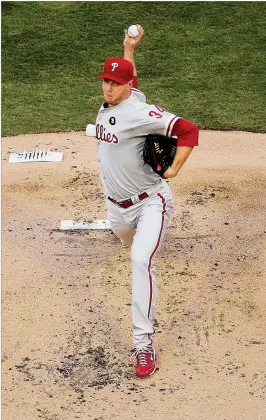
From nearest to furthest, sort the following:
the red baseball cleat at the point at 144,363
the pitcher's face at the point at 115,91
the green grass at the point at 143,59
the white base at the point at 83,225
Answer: the red baseball cleat at the point at 144,363, the pitcher's face at the point at 115,91, the white base at the point at 83,225, the green grass at the point at 143,59

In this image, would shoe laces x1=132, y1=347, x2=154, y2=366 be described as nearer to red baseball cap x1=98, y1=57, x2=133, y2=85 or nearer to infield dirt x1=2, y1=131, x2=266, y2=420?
infield dirt x1=2, y1=131, x2=266, y2=420

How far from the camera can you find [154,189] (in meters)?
6.75

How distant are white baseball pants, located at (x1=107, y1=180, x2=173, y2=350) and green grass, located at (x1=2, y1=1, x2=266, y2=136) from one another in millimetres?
4052

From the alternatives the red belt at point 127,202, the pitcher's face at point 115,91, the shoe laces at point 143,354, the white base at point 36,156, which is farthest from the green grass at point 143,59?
the shoe laces at point 143,354

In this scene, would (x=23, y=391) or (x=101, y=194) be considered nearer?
(x=23, y=391)

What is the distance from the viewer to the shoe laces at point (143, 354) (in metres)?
6.40

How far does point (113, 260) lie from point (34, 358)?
1521mm

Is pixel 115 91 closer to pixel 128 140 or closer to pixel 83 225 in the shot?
pixel 128 140

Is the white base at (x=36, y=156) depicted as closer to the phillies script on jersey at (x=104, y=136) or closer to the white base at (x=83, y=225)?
the white base at (x=83, y=225)

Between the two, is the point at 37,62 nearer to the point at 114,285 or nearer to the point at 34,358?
the point at 114,285

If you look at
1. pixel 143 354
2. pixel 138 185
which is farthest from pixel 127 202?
pixel 143 354

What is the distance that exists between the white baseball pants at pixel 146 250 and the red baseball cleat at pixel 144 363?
0.05 metres

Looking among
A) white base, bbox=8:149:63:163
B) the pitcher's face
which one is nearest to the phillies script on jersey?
the pitcher's face

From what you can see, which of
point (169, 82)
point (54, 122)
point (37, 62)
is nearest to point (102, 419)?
point (54, 122)
